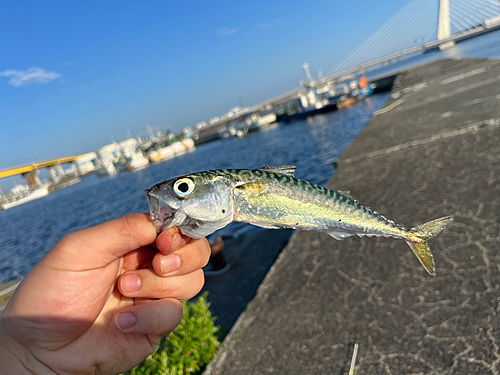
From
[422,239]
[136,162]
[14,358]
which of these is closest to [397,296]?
[422,239]

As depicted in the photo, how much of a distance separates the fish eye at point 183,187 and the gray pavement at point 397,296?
3701mm

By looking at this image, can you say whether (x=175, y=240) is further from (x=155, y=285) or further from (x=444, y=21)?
(x=444, y=21)

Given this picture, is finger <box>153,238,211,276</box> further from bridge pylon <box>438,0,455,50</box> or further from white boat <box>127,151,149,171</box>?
white boat <box>127,151,149,171</box>

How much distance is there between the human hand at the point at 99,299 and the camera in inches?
87.5

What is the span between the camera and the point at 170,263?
2.69 metres

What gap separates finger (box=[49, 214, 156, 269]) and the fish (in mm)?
160

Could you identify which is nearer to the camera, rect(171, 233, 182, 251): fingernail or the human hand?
the human hand

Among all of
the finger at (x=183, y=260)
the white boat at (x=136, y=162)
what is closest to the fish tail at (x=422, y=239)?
the finger at (x=183, y=260)

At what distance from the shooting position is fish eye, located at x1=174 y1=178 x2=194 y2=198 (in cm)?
219

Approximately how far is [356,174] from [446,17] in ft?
362

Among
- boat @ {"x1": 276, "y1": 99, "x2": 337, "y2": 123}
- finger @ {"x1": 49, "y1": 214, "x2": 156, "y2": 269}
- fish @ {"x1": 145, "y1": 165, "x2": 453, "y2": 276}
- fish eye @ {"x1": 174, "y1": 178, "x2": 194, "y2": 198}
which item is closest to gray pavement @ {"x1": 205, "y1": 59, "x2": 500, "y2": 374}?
fish @ {"x1": 145, "y1": 165, "x2": 453, "y2": 276}

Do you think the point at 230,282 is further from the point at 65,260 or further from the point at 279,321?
the point at 65,260

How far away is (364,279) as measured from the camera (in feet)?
18.1

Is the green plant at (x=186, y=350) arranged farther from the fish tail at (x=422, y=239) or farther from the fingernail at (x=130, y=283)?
the fish tail at (x=422, y=239)
